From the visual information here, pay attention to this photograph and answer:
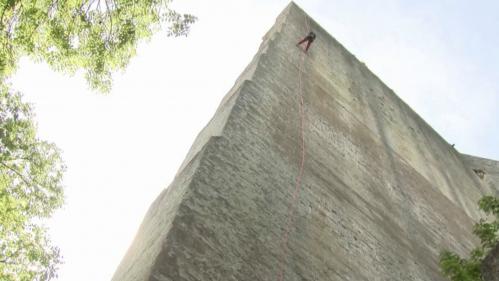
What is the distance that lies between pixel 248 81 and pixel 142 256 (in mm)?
3143

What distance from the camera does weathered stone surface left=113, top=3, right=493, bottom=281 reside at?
14.0ft

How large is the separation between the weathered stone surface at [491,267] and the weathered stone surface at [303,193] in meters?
1.59

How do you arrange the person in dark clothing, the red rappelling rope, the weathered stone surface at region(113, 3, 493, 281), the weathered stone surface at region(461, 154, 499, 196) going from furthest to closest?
the weathered stone surface at region(461, 154, 499, 196)
the person in dark clothing
the red rappelling rope
the weathered stone surface at region(113, 3, 493, 281)

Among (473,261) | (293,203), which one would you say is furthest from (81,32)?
(473,261)

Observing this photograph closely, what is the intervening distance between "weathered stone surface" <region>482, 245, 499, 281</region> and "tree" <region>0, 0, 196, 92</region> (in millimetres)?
5003

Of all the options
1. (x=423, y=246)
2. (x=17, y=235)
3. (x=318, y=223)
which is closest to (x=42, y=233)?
(x=17, y=235)

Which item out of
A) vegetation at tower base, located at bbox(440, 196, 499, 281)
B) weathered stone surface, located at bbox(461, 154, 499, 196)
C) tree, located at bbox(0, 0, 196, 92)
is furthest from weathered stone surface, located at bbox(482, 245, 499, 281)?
weathered stone surface, located at bbox(461, 154, 499, 196)

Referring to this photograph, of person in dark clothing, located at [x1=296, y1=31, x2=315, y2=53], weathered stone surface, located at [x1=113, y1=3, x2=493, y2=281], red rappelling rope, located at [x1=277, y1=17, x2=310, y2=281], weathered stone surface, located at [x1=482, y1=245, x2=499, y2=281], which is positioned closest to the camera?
weathered stone surface, located at [x1=482, y1=245, x2=499, y2=281]

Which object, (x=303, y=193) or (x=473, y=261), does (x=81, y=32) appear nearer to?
(x=303, y=193)

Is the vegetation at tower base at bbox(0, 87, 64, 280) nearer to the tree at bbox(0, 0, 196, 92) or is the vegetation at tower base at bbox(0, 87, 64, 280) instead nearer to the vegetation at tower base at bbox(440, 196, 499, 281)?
the tree at bbox(0, 0, 196, 92)

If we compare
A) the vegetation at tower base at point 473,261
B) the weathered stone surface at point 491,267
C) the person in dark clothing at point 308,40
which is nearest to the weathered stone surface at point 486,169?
the person in dark clothing at point 308,40

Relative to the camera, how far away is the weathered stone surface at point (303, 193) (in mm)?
4266

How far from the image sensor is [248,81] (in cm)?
657

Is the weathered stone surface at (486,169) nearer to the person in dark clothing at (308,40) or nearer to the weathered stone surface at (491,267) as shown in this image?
the person in dark clothing at (308,40)
